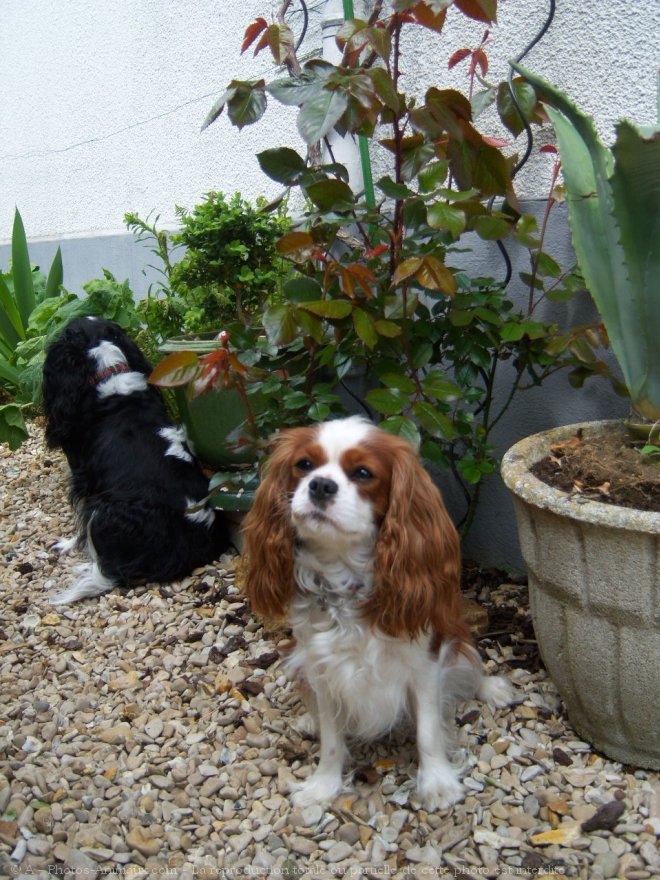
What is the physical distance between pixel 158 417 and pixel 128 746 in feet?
4.72

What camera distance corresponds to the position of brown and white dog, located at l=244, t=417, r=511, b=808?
5.20ft

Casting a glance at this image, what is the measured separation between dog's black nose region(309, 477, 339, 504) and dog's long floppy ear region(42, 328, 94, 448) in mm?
1840

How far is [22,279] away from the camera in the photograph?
187 inches

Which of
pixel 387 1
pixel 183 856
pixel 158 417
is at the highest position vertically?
pixel 387 1

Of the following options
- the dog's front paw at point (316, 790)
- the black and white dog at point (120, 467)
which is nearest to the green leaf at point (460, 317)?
the dog's front paw at point (316, 790)

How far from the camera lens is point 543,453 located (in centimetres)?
186

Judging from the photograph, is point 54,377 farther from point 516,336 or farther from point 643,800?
point 643,800

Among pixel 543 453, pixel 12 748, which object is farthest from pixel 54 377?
pixel 543 453

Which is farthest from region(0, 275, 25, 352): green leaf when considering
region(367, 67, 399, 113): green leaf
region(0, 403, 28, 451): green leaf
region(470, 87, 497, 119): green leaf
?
region(367, 67, 399, 113): green leaf

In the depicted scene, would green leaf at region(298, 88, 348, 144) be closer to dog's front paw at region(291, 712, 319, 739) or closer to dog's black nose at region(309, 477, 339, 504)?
dog's black nose at region(309, 477, 339, 504)

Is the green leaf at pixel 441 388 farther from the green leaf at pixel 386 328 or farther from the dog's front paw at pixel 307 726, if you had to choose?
the dog's front paw at pixel 307 726

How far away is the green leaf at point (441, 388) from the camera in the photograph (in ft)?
5.93

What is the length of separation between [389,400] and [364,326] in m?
Result: 0.20

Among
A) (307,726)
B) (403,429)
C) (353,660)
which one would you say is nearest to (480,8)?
(403,429)
